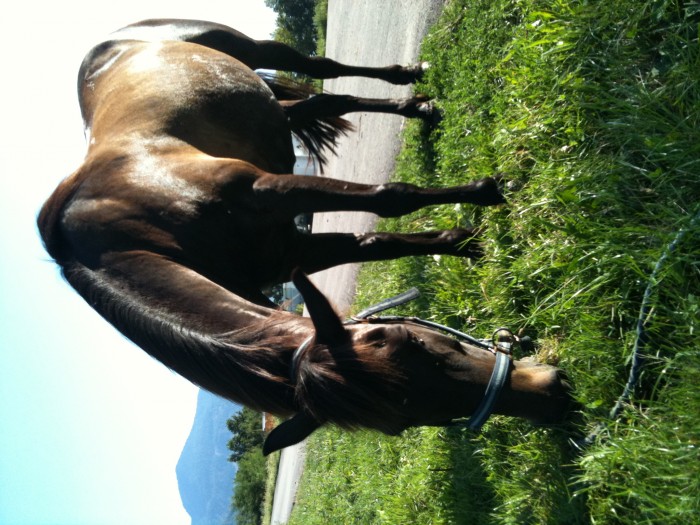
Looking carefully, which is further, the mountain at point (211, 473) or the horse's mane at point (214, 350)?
the mountain at point (211, 473)

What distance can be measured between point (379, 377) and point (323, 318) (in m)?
0.30

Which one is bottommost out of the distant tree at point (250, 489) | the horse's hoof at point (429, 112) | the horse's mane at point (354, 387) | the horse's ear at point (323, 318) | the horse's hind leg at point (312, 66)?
the distant tree at point (250, 489)

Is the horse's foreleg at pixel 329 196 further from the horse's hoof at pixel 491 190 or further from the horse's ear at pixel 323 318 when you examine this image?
the horse's ear at pixel 323 318

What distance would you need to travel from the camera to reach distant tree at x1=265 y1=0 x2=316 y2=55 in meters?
26.2

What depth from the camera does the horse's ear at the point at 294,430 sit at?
231 cm

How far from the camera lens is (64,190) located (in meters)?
3.70

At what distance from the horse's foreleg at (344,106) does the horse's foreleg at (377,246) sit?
2.03 metres

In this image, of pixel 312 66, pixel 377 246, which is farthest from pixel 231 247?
pixel 312 66

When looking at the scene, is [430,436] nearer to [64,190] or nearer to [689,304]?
[689,304]

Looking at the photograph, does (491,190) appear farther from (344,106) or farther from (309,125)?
(309,125)

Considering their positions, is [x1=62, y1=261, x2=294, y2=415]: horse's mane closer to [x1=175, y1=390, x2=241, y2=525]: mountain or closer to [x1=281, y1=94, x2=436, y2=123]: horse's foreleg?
[x1=281, y1=94, x2=436, y2=123]: horse's foreleg

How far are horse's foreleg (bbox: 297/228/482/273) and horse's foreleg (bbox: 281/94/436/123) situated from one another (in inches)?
79.8

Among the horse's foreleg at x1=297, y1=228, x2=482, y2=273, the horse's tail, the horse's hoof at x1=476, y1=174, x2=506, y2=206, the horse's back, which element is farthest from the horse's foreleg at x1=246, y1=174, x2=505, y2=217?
the horse's tail

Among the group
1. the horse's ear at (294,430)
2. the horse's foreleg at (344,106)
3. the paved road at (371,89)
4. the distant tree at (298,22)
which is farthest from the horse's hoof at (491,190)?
the distant tree at (298,22)
